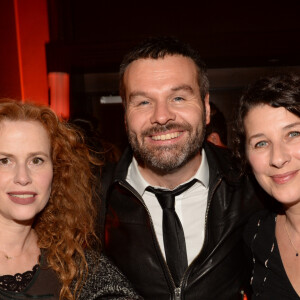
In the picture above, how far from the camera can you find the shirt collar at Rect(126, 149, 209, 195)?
215 centimetres

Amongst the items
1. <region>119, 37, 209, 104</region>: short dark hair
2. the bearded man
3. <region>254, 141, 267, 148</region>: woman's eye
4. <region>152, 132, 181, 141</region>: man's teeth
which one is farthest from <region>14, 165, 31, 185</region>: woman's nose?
<region>254, 141, 267, 148</region>: woman's eye

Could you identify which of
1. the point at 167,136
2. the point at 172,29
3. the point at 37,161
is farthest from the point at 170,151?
the point at 172,29

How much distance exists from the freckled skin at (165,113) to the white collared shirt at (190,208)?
0.38ft

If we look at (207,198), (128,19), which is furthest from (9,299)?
(128,19)

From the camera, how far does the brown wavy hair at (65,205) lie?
70.9 inches

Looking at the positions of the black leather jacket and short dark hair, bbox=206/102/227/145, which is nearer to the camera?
the black leather jacket

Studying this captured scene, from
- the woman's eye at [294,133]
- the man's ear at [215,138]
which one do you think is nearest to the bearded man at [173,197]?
the woman's eye at [294,133]

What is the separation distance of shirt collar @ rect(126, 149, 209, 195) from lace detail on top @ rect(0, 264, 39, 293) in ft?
2.35

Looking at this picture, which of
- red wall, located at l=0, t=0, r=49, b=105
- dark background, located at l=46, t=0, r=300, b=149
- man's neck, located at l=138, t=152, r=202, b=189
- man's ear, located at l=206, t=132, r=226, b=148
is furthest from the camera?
dark background, located at l=46, t=0, r=300, b=149

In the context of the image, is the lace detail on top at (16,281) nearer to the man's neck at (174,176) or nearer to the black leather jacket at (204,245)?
the black leather jacket at (204,245)

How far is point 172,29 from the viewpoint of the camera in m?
5.70

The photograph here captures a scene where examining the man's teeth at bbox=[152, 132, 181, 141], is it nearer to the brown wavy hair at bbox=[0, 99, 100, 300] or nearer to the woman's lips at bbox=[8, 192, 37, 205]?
the brown wavy hair at bbox=[0, 99, 100, 300]

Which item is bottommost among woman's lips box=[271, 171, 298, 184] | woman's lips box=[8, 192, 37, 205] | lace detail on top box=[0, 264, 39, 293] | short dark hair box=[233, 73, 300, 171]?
lace detail on top box=[0, 264, 39, 293]

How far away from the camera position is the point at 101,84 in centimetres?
672
